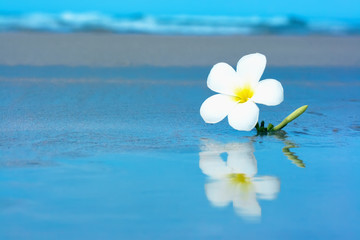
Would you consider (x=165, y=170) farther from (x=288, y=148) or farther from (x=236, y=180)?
(x=288, y=148)

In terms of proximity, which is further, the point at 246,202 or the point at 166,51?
the point at 166,51

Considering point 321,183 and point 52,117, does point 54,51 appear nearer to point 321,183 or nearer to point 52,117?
point 52,117

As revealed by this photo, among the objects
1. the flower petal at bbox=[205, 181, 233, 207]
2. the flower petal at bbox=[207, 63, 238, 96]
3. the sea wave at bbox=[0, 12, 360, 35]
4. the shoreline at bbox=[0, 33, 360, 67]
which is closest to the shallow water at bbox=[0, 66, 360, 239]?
the flower petal at bbox=[205, 181, 233, 207]

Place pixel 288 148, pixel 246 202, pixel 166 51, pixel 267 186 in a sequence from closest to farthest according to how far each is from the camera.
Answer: pixel 246 202 < pixel 267 186 < pixel 288 148 < pixel 166 51

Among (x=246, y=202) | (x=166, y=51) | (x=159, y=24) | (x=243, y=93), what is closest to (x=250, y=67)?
(x=243, y=93)

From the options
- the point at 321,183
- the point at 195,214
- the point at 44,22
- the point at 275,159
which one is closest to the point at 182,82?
the point at 275,159

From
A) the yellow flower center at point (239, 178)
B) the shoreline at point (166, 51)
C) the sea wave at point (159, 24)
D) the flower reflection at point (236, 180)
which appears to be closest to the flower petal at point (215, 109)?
the flower reflection at point (236, 180)

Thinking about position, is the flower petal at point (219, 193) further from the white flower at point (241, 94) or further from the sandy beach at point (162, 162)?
the white flower at point (241, 94)
